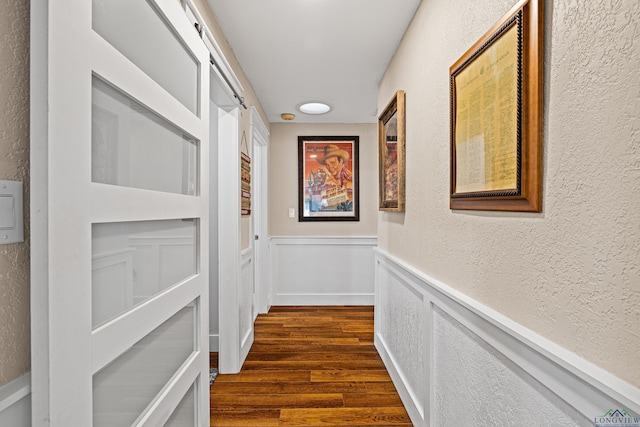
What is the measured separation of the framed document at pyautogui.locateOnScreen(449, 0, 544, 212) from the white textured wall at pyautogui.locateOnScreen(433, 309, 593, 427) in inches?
18.4

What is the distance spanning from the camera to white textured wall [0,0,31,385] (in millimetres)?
656

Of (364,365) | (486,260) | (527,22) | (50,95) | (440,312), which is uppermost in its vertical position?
(527,22)

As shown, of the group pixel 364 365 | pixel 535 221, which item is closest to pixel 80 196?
pixel 535 221

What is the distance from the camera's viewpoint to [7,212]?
0.66 metres

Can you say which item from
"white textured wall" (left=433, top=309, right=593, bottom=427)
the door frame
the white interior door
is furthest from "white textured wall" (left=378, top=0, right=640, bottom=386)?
the door frame

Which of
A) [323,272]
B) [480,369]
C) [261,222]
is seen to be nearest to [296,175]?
[261,222]

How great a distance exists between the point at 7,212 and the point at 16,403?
0.34 m

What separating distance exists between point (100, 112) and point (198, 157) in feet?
2.04

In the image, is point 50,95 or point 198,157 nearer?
point 50,95

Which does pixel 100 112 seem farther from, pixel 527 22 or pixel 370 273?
pixel 370 273

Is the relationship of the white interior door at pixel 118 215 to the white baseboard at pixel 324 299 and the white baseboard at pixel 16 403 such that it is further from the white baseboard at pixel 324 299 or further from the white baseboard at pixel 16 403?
the white baseboard at pixel 324 299

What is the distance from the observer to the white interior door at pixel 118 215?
26.5 inches

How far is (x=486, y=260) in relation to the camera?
125 centimetres

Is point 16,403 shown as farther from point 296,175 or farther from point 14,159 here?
point 296,175
